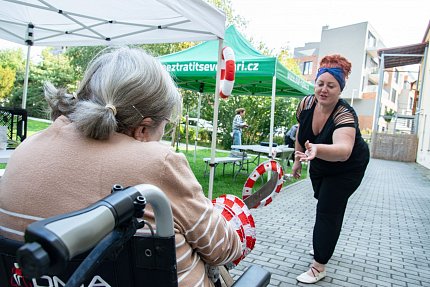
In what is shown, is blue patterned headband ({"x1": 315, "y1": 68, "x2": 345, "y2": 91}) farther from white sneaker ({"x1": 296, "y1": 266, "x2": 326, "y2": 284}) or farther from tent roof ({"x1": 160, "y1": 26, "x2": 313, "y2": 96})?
tent roof ({"x1": 160, "y1": 26, "x2": 313, "y2": 96})

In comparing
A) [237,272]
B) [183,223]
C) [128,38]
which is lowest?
[237,272]

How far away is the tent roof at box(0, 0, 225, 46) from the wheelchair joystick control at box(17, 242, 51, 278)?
3.57 m

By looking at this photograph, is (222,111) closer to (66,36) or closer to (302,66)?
(66,36)

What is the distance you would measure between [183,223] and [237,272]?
2.51m

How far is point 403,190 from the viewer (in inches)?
374

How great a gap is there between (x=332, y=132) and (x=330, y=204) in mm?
628

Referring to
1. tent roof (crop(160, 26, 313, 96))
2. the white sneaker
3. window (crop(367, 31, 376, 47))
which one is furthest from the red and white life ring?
window (crop(367, 31, 376, 47))

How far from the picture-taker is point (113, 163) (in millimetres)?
1010

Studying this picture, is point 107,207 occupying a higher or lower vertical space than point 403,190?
higher

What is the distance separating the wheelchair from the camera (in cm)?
48

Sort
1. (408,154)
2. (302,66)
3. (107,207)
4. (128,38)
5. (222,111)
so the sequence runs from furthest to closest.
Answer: (302,66), (408,154), (222,111), (128,38), (107,207)

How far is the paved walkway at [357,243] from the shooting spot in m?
3.49

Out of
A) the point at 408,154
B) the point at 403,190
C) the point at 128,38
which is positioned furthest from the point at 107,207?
the point at 408,154

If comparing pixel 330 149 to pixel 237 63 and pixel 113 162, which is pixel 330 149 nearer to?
pixel 113 162
